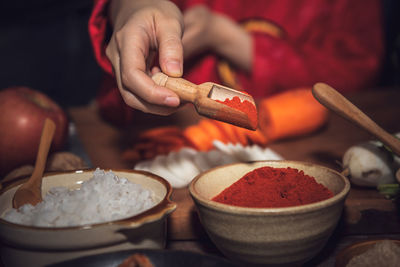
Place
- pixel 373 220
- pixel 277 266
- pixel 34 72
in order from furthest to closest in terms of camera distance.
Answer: pixel 34 72, pixel 373 220, pixel 277 266

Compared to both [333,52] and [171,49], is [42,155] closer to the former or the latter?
[171,49]

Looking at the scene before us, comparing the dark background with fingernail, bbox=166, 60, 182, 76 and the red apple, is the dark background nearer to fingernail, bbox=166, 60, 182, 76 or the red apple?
the red apple

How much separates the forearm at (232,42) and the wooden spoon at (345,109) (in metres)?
1.32

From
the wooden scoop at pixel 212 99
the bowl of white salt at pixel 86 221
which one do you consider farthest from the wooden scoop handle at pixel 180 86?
the bowl of white salt at pixel 86 221

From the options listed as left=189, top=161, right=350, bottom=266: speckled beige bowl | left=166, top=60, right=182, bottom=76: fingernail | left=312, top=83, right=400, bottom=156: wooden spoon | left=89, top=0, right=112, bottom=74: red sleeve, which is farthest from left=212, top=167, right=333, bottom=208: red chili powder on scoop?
left=89, top=0, right=112, bottom=74: red sleeve

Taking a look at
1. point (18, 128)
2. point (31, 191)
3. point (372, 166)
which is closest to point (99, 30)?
point (18, 128)

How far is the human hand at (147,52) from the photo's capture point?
3.23 ft

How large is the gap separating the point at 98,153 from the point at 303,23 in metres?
1.54

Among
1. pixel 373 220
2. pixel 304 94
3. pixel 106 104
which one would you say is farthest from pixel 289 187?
pixel 106 104

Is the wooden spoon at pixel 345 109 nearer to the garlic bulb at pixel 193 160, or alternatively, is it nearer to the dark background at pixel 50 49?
the garlic bulb at pixel 193 160

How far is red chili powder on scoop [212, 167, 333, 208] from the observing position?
835 mm

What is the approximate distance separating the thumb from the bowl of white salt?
26 centimetres

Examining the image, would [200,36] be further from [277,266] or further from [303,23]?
[277,266]

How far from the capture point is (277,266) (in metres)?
0.81
